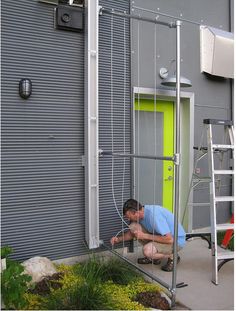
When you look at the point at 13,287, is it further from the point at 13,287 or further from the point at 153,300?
the point at 153,300

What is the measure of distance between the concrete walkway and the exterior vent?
2720 millimetres

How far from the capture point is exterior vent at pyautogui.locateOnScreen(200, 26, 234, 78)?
5.36 m

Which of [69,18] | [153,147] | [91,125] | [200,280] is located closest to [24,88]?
[91,125]

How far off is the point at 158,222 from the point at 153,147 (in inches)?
60.2

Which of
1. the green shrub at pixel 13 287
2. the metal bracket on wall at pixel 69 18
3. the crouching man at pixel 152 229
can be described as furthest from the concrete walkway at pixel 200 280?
the metal bracket on wall at pixel 69 18

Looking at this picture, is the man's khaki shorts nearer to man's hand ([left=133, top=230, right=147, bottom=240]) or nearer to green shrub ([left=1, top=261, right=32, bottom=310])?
man's hand ([left=133, top=230, right=147, bottom=240])

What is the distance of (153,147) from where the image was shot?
5109 mm

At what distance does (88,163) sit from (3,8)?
190cm

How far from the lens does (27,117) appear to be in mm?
3867

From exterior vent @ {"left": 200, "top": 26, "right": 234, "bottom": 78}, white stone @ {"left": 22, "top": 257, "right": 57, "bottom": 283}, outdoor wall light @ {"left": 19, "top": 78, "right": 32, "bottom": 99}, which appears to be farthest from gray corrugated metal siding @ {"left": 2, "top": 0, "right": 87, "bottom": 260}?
exterior vent @ {"left": 200, "top": 26, "right": 234, "bottom": 78}

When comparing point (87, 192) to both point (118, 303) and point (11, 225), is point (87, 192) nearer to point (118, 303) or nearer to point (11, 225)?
point (11, 225)

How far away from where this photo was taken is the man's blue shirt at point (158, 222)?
3836 mm

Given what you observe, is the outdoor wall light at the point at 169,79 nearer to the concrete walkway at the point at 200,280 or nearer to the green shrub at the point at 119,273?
the concrete walkway at the point at 200,280

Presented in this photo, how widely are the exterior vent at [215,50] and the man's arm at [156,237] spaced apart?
2.83m
